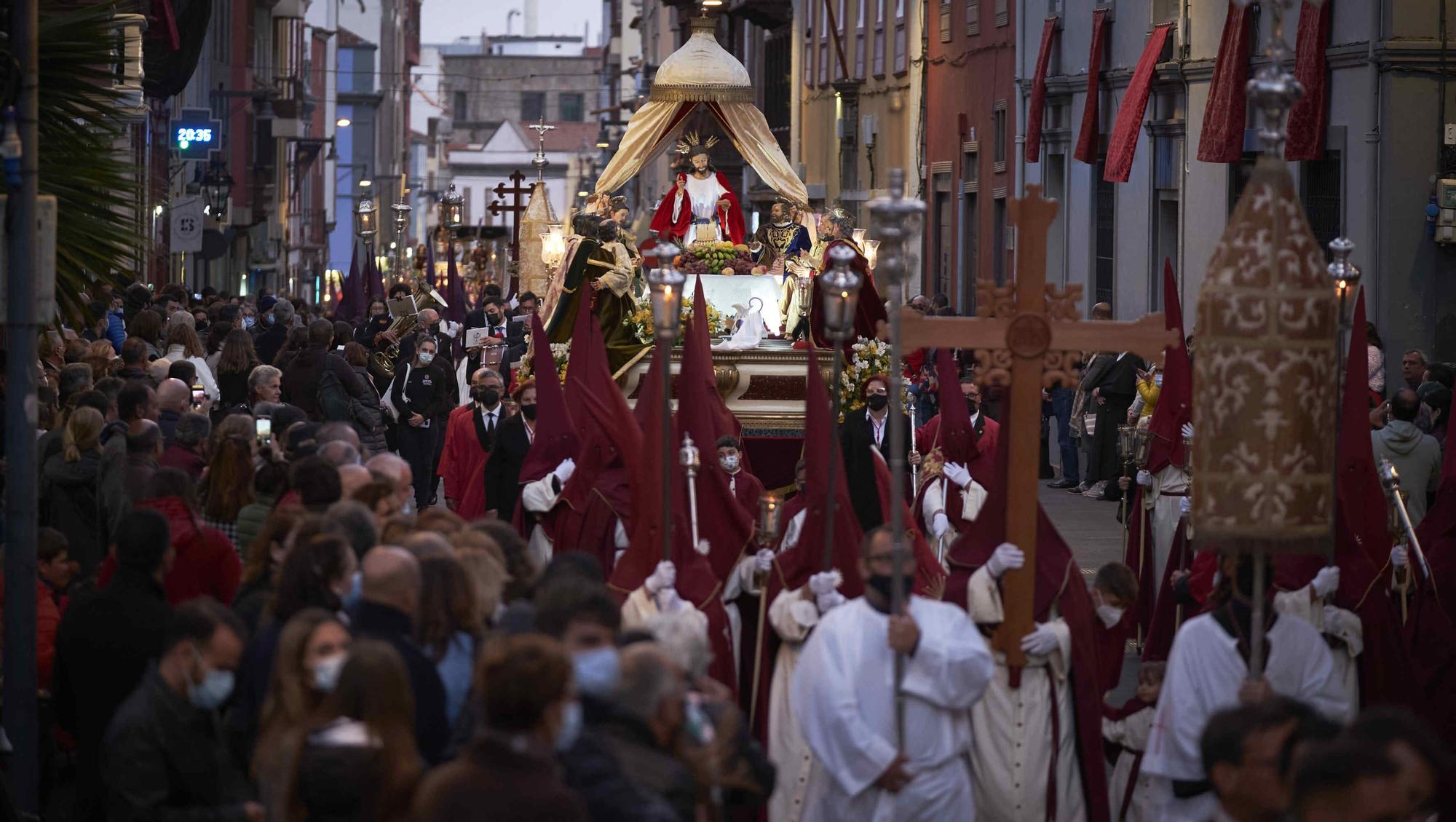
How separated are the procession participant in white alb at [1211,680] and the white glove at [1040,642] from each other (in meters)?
0.51

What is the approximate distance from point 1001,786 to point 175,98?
29803 millimetres

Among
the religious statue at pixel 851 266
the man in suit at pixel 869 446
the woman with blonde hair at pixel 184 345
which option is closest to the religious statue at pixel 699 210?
the religious statue at pixel 851 266

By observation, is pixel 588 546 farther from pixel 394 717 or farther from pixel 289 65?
pixel 289 65

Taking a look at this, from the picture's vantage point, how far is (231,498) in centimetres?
1003

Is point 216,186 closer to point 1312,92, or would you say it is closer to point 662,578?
point 1312,92

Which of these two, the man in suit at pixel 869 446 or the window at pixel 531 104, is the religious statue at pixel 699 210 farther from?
the window at pixel 531 104

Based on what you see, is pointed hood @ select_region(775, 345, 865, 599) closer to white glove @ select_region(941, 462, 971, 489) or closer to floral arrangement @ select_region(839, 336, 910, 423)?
white glove @ select_region(941, 462, 971, 489)

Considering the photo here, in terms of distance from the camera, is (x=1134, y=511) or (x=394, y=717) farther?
(x=1134, y=511)

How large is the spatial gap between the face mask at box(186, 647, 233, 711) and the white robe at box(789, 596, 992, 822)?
6.96 ft

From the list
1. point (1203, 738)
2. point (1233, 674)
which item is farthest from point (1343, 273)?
point (1203, 738)

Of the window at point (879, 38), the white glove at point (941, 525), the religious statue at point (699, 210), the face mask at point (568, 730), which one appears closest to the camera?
the face mask at point (568, 730)

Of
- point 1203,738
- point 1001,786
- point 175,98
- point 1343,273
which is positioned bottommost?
point 1001,786

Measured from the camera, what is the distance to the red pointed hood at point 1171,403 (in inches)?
449

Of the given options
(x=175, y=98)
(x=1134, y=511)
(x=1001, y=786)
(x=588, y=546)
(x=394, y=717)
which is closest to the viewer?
(x=394, y=717)
